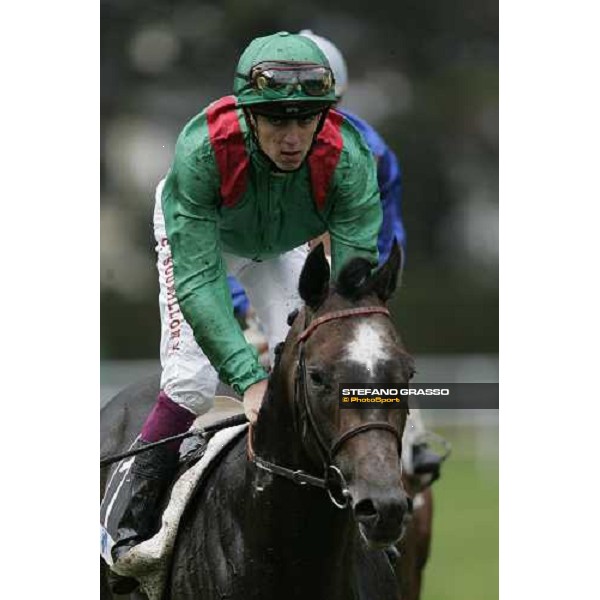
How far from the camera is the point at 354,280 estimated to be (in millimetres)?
3100

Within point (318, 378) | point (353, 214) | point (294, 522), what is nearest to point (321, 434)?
point (318, 378)

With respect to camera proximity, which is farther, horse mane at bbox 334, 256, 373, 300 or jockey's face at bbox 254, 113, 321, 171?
jockey's face at bbox 254, 113, 321, 171

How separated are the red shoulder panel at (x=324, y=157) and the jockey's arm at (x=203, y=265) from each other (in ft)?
0.86

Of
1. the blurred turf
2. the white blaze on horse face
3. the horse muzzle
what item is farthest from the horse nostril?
the blurred turf

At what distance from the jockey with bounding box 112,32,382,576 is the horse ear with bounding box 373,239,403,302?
0.68ft

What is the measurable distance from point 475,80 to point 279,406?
1.68 m

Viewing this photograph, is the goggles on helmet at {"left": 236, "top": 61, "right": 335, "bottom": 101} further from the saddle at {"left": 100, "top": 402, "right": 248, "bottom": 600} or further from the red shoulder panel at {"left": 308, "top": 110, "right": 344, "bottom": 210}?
the saddle at {"left": 100, "top": 402, "right": 248, "bottom": 600}

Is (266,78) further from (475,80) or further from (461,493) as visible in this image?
(461,493)

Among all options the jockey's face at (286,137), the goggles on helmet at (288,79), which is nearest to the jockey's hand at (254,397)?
the jockey's face at (286,137)

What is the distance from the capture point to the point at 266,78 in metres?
3.28

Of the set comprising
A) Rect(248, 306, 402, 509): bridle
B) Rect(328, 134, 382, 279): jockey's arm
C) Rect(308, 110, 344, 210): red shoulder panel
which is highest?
Rect(308, 110, 344, 210): red shoulder panel

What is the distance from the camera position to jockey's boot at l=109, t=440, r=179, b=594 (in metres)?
3.78

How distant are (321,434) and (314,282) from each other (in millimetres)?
368
